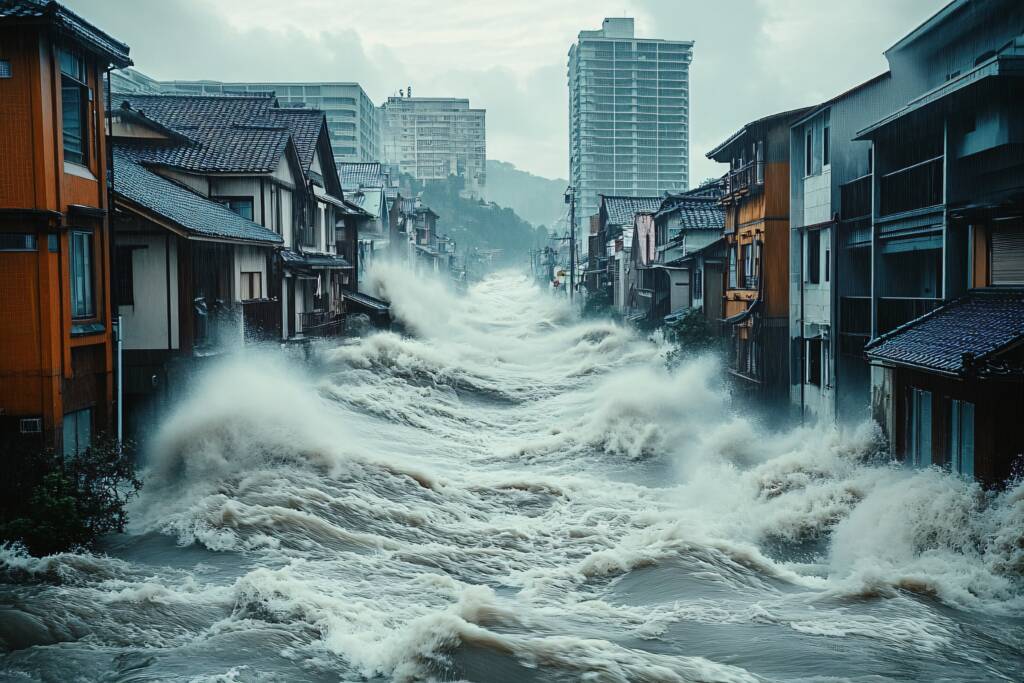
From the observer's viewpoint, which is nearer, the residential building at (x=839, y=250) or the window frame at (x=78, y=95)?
the window frame at (x=78, y=95)

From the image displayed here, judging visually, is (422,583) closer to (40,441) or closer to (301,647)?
(301,647)

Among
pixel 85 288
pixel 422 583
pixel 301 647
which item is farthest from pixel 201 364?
pixel 301 647

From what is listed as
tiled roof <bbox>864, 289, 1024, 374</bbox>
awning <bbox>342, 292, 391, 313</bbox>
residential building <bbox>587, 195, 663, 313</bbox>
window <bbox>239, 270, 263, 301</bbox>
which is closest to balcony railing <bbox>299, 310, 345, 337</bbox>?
awning <bbox>342, 292, 391, 313</bbox>

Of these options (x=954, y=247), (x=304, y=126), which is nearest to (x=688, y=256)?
(x=304, y=126)

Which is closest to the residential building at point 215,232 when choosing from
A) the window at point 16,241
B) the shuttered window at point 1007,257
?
Answer: the window at point 16,241

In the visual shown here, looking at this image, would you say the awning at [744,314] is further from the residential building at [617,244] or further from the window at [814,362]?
the residential building at [617,244]

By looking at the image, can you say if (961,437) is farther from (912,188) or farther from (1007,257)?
(912,188)
